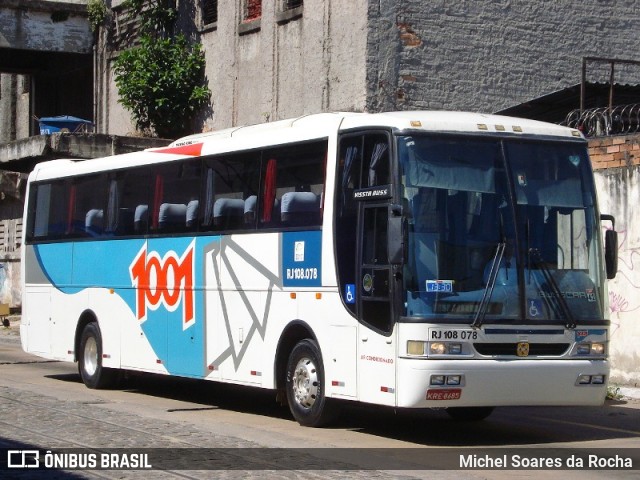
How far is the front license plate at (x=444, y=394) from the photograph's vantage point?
456 inches

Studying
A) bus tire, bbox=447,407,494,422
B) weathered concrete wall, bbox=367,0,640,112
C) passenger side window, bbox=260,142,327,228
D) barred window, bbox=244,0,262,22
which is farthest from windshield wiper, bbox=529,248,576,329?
barred window, bbox=244,0,262,22

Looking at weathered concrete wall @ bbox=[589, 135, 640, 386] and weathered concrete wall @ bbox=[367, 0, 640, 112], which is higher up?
weathered concrete wall @ bbox=[367, 0, 640, 112]

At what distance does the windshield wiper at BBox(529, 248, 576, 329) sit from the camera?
1220 centimetres

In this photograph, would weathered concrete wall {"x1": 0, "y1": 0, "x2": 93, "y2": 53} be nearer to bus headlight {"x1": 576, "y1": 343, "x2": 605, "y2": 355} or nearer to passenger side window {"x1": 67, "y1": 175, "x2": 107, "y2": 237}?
passenger side window {"x1": 67, "y1": 175, "x2": 107, "y2": 237}

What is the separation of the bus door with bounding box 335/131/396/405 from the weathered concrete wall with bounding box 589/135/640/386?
641 centimetres

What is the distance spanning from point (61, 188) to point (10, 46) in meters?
15.5

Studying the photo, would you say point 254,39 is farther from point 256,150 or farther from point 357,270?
point 357,270

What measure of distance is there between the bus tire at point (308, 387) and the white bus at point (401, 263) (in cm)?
2

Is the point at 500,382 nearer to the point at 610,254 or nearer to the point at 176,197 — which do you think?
the point at 610,254

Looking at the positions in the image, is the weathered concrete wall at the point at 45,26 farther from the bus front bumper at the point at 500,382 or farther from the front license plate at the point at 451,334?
the bus front bumper at the point at 500,382

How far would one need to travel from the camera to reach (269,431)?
42.3ft

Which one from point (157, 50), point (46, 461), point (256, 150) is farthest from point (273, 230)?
point (157, 50)

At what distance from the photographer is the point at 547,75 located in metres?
25.5

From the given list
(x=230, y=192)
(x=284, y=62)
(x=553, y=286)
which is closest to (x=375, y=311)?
(x=553, y=286)
